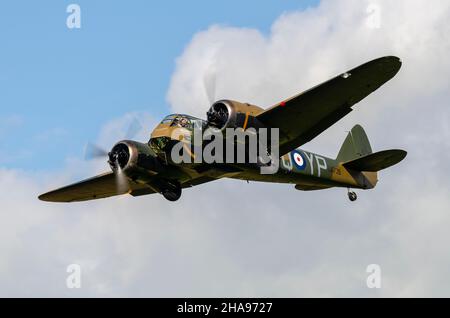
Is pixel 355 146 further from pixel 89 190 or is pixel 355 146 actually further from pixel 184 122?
pixel 89 190

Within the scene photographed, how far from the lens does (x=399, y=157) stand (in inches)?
899

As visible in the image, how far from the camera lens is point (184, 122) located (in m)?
20.0

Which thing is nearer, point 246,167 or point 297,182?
point 246,167

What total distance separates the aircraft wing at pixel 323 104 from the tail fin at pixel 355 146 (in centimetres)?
497

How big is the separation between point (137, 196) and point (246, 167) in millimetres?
5284

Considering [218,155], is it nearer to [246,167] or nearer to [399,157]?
[246,167]

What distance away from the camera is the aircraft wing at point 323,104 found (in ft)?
60.3

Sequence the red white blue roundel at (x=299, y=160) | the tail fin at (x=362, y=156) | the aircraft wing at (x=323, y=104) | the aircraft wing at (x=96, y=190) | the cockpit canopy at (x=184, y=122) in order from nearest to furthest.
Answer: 1. the aircraft wing at (x=323, y=104)
2. the cockpit canopy at (x=184, y=122)
3. the red white blue roundel at (x=299, y=160)
4. the tail fin at (x=362, y=156)
5. the aircraft wing at (x=96, y=190)

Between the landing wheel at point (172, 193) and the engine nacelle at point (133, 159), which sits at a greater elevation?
the engine nacelle at point (133, 159)

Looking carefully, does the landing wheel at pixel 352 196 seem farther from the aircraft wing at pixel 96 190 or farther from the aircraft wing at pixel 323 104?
the aircraft wing at pixel 96 190

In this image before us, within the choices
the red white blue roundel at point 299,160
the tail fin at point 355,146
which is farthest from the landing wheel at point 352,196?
the red white blue roundel at point 299,160
